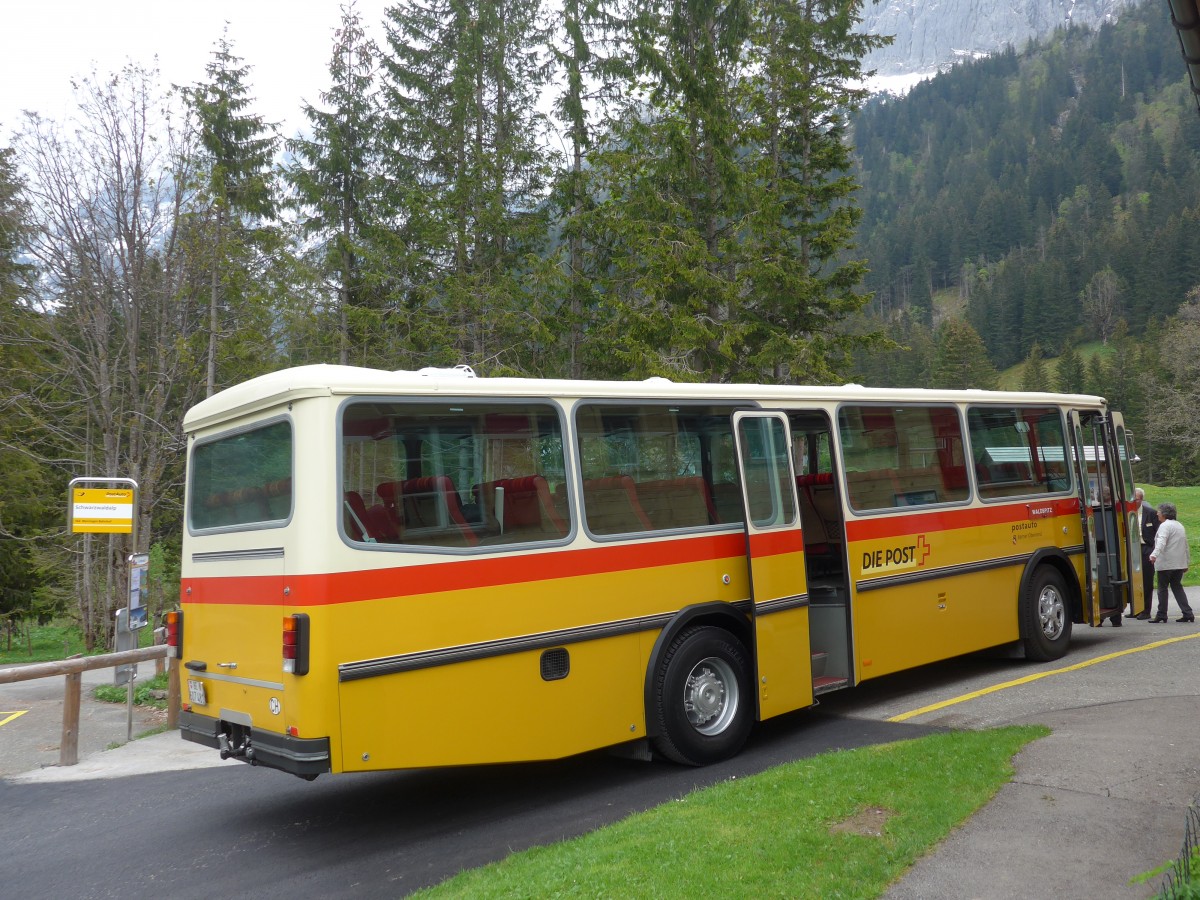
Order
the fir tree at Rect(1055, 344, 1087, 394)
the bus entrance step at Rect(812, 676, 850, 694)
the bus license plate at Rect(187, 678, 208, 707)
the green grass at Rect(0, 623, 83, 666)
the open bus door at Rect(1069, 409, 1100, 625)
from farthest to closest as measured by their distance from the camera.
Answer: the fir tree at Rect(1055, 344, 1087, 394)
the green grass at Rect(0, 623, 83, 666)
the open bus door at Rect(1069, 409, 1100, 625)
the bus entrance step at Rect(812, 676, 850, 694)
the bus license plate at Rect(187, 678, 208, 707)

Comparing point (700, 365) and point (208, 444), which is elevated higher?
point (700, 365)

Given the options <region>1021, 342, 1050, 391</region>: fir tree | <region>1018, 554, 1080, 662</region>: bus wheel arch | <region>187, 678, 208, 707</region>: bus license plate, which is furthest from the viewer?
<region>1021, 342, 1050, 391</region>: fir tree

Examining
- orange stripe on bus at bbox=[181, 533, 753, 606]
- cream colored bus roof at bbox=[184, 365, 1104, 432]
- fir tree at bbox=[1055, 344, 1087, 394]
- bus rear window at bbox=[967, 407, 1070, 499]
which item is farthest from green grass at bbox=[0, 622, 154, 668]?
fir tree at bbox=[1055, 344, 1087, 394]

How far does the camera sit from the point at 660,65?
22.1 meters

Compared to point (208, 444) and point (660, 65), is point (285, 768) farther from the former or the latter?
point (660, 65)

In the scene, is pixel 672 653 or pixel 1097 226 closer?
pixel 672 653

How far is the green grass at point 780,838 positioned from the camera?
15.1 ft

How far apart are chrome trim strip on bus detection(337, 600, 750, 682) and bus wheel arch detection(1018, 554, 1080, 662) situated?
5011 mm

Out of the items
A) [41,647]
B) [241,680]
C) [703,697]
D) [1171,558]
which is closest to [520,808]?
[703,697]

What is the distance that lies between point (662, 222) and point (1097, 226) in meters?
125

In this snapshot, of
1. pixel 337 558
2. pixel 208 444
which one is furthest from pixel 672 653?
pixel 208 444

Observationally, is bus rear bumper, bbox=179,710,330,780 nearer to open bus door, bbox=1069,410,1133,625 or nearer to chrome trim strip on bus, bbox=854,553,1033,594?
chrome trim strip on bus, bbox=854,553,1033,594

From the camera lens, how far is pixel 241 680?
6191 mm

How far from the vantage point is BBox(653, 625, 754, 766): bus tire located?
7160mm
